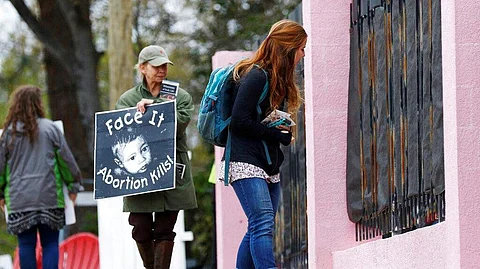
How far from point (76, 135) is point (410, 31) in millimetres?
19606

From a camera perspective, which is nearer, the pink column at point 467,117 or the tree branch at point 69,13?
the pink column at point 467,117

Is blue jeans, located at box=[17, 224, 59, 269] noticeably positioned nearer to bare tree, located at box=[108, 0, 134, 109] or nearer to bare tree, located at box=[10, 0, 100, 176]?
bare tree, located at box=[108, 0, 134, 109]

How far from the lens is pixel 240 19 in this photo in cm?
2158

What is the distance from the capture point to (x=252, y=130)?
6.91 meters

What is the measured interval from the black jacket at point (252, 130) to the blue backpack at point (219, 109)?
4 centimetres

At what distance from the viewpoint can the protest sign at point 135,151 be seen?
867 cm

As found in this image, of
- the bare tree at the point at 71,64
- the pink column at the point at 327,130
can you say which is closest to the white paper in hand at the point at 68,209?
the pink column at the point at 327,130

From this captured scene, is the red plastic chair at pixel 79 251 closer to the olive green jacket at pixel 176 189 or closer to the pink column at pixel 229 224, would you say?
the pink column at pixel 229 224

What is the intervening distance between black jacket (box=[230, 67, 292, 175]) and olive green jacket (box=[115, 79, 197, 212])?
1.70 m

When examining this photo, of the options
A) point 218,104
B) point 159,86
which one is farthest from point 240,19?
point 218,104

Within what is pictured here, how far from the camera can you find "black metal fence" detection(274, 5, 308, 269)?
9.42m

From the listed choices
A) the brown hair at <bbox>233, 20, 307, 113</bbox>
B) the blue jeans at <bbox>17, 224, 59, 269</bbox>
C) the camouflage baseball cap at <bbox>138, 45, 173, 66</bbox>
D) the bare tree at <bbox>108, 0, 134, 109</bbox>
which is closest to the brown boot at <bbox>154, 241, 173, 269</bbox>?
the camouflage baseball cap at <bbox>138, 45, 173, 66</bbox>

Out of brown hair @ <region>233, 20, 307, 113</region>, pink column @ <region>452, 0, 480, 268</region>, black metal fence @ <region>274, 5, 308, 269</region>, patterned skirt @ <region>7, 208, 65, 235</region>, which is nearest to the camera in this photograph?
pink column @ <region>452, 0, 480, 268</region>

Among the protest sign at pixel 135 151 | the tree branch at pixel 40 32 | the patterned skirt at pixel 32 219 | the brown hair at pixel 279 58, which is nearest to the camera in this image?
the brown hair at pixel 279 58
